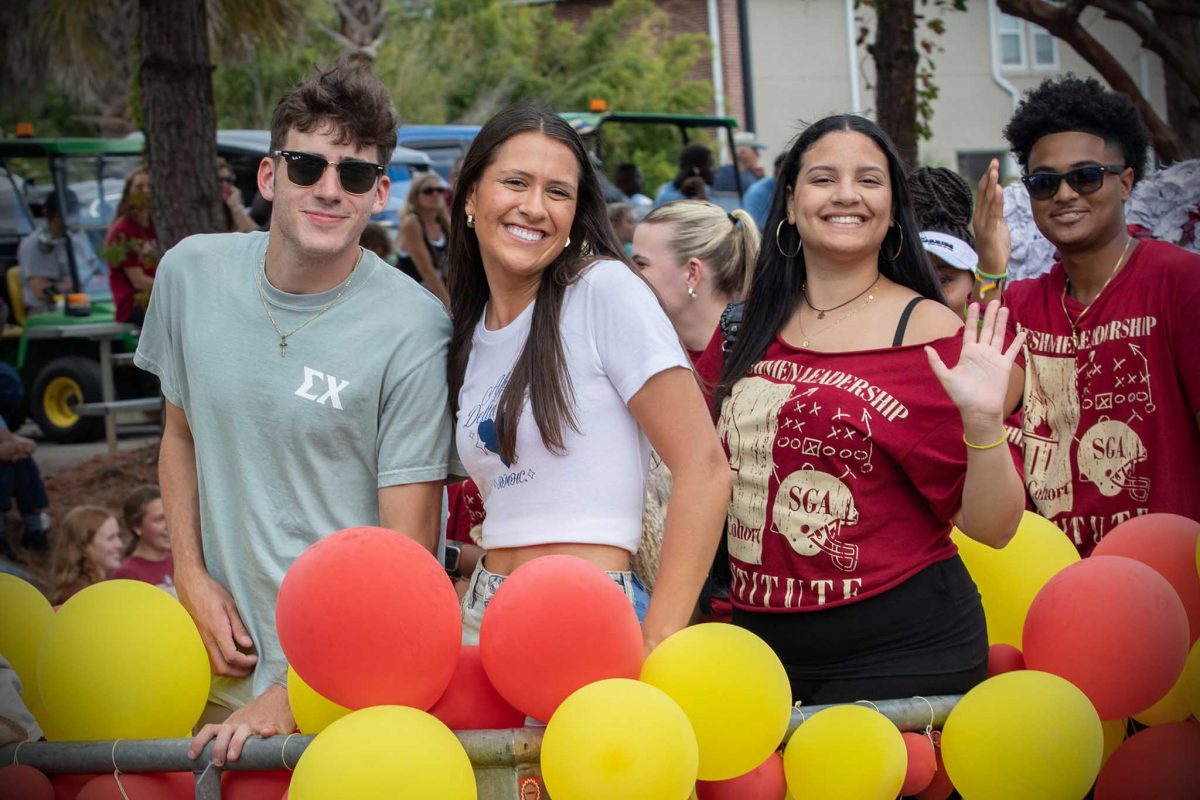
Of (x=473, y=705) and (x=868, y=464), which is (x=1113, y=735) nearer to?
(x=868, y=464)

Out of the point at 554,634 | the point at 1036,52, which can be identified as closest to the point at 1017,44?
the point at 1036,52

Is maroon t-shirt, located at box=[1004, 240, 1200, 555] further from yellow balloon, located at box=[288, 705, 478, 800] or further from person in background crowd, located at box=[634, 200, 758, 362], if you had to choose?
yellow balloon, located at box=[288, 705, 478, 800]

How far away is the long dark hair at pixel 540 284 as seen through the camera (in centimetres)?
Answer: 266

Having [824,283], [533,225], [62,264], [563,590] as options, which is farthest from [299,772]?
[62,264]

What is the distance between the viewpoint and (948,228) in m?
4.38

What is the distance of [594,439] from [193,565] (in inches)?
40.5

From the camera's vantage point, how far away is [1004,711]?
2.51 metres

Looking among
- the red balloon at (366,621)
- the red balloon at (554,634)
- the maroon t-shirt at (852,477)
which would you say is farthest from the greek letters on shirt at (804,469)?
the red balloon at (366,621)

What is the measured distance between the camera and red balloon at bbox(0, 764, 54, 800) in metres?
2.50

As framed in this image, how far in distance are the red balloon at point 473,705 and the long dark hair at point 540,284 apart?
0.44 m

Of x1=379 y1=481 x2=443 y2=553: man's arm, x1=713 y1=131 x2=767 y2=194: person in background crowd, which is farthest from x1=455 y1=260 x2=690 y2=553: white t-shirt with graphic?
x1=713 y1=131 x2=767 y2=194: person in background crowd

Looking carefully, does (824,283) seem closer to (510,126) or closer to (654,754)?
(510,126)

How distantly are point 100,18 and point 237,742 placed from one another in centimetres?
1675

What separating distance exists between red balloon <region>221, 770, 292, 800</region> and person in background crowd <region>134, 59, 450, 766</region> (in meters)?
0.25
